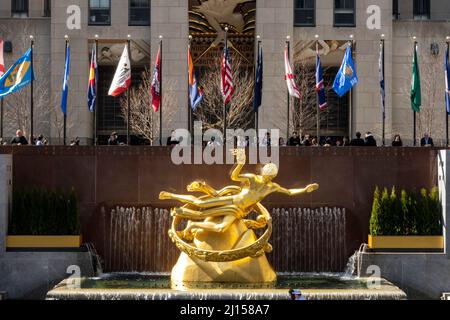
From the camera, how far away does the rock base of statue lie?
27580 millimetres

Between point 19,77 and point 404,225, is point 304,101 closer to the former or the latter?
point 19,77

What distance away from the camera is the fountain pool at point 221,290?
25.6 metres

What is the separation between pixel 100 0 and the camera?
189 feet

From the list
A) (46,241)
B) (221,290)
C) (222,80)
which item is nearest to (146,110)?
(222,80)

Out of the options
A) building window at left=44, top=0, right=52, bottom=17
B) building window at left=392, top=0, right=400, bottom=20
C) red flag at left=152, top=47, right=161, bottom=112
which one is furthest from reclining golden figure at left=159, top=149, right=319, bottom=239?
building window at left=392, top=0, right=400, bottom=20

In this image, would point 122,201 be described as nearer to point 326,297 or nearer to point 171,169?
Result: point 171,169

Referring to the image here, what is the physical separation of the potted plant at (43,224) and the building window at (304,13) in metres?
29.3

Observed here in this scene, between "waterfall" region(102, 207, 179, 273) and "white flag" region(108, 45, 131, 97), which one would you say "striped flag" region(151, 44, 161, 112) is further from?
"waterfall" region(102, 207, 179, 273)

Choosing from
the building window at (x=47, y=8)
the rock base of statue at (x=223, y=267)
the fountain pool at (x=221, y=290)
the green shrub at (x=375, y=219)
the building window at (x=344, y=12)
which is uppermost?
the building window at (x=47, y=8)

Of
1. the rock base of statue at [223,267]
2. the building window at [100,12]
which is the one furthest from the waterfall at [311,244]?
the building window at [100,12]

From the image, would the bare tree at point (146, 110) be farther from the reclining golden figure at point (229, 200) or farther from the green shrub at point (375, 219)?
the reclining golden figure at point (229, 200)

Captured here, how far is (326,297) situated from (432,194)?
7.12 metres

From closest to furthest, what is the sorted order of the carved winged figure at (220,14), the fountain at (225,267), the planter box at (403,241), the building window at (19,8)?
1. the fountain at (225,267)
2. the planter box at (403,241)
3. the carved winged figure at (220,14)
4. the building window at (19,8)

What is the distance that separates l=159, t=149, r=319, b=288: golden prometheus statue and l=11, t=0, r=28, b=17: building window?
116 feet
